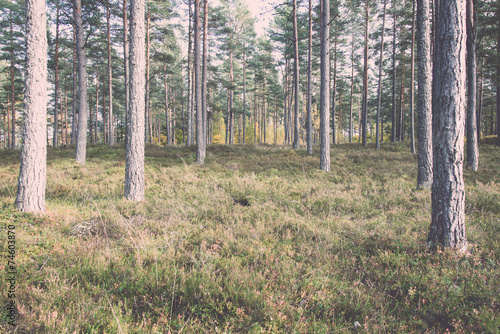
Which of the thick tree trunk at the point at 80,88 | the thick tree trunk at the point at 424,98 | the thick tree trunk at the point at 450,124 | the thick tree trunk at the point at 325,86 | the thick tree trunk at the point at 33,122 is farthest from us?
the thick tree trunk at the point at 80,88

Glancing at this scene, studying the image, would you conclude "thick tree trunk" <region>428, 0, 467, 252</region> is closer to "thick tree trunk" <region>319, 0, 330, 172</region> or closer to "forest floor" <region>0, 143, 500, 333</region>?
"forest floor" <region>0, 143, 500, 333</region>

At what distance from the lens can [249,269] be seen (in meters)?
3.38

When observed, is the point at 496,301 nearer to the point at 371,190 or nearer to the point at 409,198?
the point at 409,198

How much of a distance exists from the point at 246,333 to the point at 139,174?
18.9 feet

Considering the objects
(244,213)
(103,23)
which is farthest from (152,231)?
(103,23)

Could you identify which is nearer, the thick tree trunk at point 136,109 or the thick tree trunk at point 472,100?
the thick tree trunk at point 136,109

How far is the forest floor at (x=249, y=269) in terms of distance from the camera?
2467 mm

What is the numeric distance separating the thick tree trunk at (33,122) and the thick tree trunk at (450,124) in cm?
812

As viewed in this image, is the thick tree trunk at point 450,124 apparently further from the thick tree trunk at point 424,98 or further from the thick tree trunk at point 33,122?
the thick tree trunk at point 33,122

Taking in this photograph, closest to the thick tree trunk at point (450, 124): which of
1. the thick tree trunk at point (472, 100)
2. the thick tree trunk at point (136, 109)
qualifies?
the thick tree trunk at point (136, 109)

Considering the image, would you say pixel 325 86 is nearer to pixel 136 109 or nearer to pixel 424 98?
pixel 424 98

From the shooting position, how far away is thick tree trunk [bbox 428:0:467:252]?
148 inches

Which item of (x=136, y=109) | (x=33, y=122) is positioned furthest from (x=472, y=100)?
(x=33, y=122)

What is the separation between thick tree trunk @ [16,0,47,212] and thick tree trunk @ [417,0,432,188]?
11.2m
